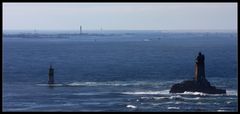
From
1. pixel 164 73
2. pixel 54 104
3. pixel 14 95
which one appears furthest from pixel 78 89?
pixel 164 73

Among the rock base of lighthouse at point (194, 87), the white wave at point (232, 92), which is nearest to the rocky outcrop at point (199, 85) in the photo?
the rock base of lighthouse at point (194, 87)

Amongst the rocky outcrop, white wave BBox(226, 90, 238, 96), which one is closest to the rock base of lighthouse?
the rocky outcrop

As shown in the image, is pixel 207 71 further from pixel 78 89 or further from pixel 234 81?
pixel 78 89

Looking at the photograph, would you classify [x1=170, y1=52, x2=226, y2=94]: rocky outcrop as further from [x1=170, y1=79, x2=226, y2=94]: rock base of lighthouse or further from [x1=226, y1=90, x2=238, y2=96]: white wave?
[x1=226, y1=90, x2=238, y2=96]: white wave

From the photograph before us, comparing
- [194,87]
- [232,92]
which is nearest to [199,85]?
[194,87]

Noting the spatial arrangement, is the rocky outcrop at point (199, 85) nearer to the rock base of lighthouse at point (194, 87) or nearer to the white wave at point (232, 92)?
the rock base of lighthouse at point (194, 87)

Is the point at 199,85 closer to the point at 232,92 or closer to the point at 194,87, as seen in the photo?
the point at 194,87

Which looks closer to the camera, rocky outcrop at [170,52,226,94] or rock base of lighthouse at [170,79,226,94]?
rocky outcrop at [170,52,226,94]

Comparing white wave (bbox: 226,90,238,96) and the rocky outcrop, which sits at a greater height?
the rocky outcrop

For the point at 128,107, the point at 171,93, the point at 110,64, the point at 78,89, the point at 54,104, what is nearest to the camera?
the point at 128,107
